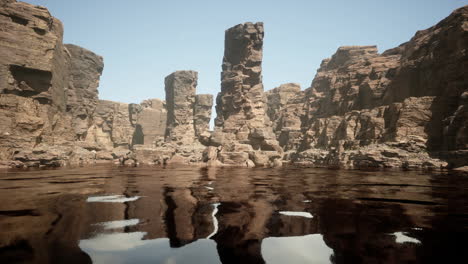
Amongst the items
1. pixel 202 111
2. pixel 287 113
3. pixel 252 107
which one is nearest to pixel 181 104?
pixel 202 111

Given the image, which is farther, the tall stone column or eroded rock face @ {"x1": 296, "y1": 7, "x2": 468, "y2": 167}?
the tall stone column

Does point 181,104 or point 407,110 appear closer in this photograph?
point 407,110

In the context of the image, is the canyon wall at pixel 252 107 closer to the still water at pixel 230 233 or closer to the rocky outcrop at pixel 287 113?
the rocky outcrop at pixel 287 113

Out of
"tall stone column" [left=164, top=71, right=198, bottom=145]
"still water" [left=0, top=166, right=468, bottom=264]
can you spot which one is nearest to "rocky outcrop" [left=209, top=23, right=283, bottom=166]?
"tall stone column" [left=164, top=71, right=198, bottom=145]

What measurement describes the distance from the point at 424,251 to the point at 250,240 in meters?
1.39

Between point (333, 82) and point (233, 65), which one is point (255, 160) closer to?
point (233, 65)

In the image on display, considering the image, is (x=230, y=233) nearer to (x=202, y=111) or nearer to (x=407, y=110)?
(x=407, y=110)

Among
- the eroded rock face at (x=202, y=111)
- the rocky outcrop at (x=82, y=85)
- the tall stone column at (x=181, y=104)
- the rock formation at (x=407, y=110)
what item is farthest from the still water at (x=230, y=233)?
the eroded rock face at (x=202, y=111)

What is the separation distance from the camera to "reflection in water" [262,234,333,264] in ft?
6.07

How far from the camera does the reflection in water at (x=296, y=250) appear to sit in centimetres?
185

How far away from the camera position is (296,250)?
2059mm

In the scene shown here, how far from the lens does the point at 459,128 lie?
22.2 m

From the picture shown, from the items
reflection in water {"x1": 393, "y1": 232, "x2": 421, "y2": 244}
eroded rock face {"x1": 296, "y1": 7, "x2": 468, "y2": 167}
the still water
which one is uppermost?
eroded rock face {"x1": 296, "y1": 7, "x2": 468, "y2": 167}

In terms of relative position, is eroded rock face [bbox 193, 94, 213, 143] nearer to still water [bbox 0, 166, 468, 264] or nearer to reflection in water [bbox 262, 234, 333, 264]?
still water [bbox 0, 166, 468, 264]
